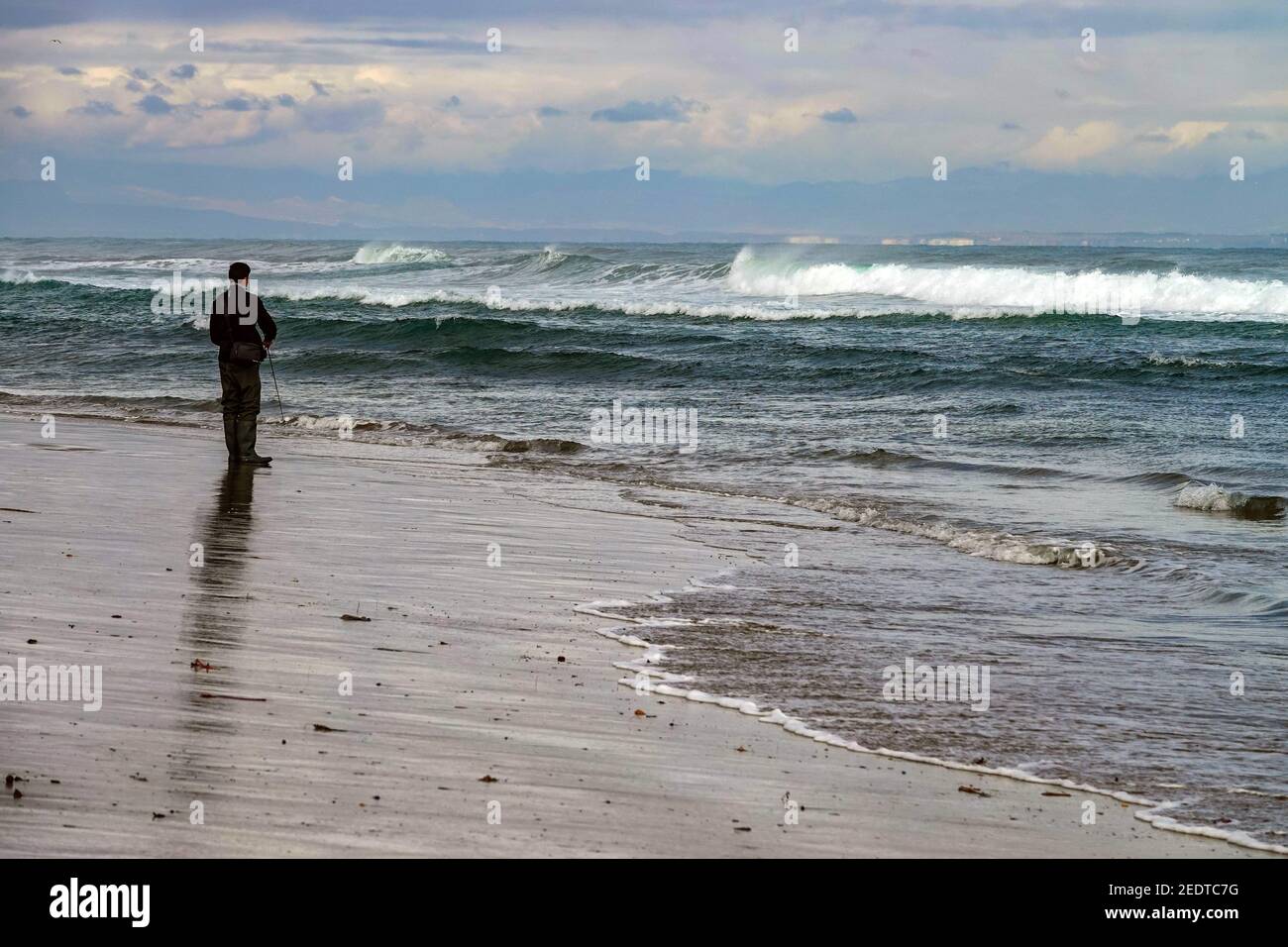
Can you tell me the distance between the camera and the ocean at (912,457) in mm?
5621

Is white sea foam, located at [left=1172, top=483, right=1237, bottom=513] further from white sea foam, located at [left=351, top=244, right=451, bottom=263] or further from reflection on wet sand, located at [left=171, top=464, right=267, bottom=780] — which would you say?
white sea foam, located at [left=351, top=244, right=451, bottom=263]

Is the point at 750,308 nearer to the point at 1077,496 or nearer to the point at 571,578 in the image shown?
the point at 1077,496

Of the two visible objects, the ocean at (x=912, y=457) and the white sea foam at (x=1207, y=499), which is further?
the white sea foam at (x=1207, y=499)

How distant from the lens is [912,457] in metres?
13.8

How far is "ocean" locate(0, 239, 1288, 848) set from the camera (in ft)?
18.4

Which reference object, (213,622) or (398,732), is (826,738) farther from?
(213,622)

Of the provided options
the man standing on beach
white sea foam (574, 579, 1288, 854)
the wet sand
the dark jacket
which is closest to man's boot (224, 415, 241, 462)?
the man standing on beach

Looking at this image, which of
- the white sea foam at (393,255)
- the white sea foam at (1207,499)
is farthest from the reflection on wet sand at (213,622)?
the white sea foam at (393,255)

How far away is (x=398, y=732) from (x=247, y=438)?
8.06m

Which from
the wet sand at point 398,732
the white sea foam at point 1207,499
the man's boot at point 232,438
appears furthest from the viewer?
the man's boot at point 232,438

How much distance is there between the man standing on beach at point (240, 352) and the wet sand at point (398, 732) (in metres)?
3.12

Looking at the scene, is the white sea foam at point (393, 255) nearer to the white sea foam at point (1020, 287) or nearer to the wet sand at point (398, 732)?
the white sea foam at point (1020, 287)

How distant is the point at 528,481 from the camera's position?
40.5ft
